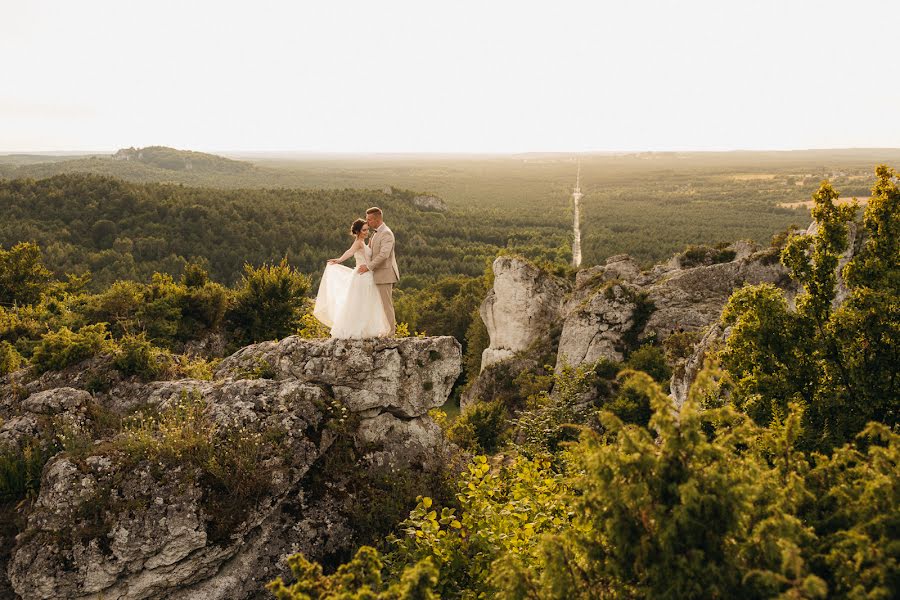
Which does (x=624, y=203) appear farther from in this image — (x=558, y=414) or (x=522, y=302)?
(x=558, y=414)

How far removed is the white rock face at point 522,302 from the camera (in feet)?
99.6

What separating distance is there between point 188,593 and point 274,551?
1.22 m

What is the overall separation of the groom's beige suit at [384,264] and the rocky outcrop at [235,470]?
0.82 meters

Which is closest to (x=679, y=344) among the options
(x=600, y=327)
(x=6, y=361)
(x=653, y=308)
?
(x=653, y=308)

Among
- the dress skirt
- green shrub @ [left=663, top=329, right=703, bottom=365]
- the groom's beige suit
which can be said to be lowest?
green shrub @ [left=663, top=329, right=703, bottom=365]

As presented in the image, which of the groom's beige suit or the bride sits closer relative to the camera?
the groom's beige suit

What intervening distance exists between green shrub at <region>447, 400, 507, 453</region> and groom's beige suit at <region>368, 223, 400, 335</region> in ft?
24.0

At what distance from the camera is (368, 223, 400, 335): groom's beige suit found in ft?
32.6

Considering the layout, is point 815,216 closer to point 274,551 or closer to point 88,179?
point 274,551

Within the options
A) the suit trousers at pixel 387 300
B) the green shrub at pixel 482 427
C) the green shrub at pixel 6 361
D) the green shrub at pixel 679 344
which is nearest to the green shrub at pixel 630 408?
the green shrub at pixel 679 344

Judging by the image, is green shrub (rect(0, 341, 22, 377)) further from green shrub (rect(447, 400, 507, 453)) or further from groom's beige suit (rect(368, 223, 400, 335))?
green shrub (rect(447, 400, 507, 453))

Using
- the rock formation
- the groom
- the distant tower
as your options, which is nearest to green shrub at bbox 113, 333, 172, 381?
the groom

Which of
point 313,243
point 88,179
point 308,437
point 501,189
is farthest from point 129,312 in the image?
point 501,189

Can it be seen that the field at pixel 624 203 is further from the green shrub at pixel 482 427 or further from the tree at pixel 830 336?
the tree at pixel 830 336
